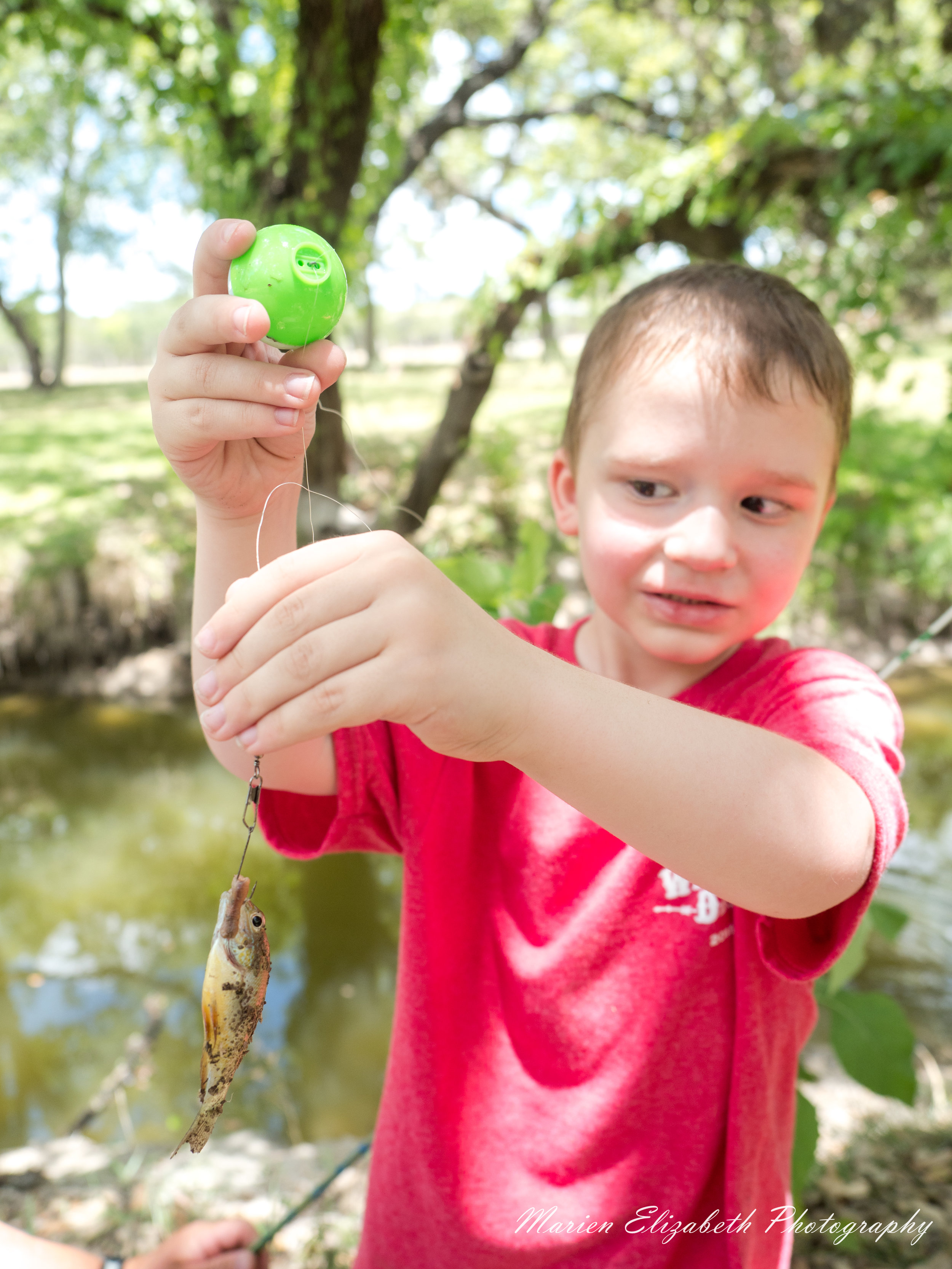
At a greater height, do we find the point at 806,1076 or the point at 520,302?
the point at 520,302

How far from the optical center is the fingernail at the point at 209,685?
84cm

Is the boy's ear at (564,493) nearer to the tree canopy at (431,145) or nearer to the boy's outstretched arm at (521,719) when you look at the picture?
the boy's outstretched arm at (521,719)

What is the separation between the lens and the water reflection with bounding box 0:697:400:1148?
370 cm

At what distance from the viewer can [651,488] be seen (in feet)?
3.96

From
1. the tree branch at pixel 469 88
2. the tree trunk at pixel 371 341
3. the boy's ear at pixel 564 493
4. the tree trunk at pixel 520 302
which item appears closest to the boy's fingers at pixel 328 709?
the boy's ear at pixel 564 493

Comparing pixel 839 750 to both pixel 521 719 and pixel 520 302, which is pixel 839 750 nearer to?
pixel 521 719

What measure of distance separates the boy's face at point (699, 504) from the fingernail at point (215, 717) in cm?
63

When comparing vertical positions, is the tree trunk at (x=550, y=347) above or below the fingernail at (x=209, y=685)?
above

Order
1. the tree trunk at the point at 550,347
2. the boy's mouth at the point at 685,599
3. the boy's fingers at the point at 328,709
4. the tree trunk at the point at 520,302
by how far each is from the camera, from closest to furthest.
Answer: the boy's fingers at the point at 328,709
the boy's mouth at the point at 685,599
the tree trunk at the point at 520,302
the tree trunk at the point at 550,347

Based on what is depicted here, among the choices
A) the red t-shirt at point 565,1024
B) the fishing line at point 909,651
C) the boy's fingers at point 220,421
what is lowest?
the red t-shirt at point 565,1024

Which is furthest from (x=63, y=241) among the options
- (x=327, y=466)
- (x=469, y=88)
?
(x=327, y=466)

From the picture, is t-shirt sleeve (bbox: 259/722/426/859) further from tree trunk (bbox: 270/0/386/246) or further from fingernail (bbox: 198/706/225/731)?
tree trunk (bbox: 270/0/386/246)

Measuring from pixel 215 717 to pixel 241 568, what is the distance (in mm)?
330

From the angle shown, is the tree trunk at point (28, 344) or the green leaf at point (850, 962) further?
the tree trunk at point (28, 344)
